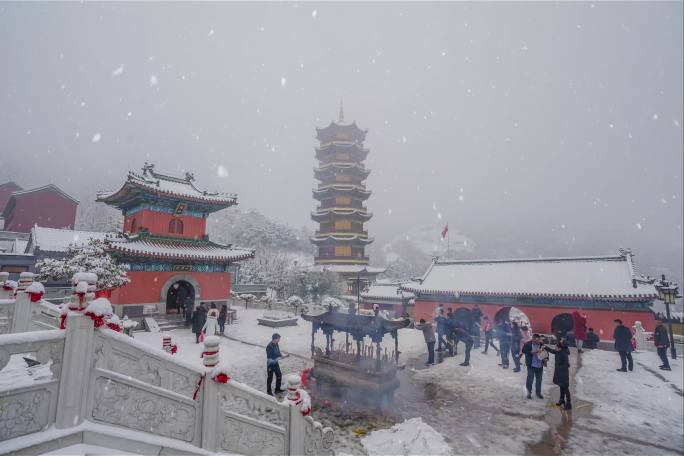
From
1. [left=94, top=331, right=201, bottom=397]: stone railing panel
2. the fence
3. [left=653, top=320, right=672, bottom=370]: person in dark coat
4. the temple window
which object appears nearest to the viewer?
the fence

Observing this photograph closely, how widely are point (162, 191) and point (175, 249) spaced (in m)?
3.44

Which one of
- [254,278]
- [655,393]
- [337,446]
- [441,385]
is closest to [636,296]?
[655,393]

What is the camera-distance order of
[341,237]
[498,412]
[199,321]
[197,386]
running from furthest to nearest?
[341,237] → [199,321] → [498,412] → [197,386]

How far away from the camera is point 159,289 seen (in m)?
18.1

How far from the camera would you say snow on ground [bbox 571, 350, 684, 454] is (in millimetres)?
6988

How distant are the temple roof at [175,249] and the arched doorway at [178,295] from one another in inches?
85.7

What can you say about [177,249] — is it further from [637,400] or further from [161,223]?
[637,400]

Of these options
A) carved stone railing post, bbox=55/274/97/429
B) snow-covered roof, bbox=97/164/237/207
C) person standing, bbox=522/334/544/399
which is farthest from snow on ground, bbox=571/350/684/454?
snow-covered roof, bbox=97/164/237/207

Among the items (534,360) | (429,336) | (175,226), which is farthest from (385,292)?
(534,360)

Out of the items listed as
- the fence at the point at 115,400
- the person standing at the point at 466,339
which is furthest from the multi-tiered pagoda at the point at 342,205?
the fence at the point at 115,400

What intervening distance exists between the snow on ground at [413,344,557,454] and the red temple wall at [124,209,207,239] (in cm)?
1633

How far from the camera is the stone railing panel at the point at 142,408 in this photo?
326 cm

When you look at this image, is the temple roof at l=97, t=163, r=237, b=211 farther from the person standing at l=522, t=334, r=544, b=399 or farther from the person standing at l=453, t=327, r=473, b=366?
the person standing at l=522, t=334, r=544, b=399

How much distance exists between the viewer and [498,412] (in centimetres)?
778
